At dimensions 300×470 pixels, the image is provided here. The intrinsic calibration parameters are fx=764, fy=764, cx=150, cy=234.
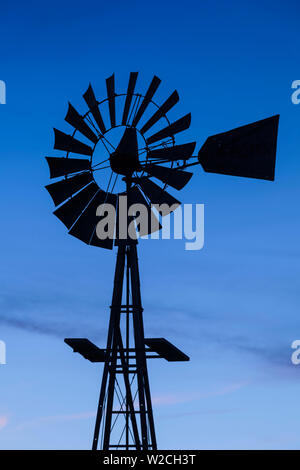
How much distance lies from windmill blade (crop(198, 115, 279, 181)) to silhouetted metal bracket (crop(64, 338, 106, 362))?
4.55 m

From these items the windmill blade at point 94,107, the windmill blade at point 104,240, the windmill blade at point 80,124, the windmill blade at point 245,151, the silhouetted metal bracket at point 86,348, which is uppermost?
the windmill blade at point 94,107

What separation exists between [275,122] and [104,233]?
14.4 feet

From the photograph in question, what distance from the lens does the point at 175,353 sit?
1648 cm

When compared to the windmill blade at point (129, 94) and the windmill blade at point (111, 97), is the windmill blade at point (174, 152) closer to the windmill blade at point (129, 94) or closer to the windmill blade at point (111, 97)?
the windmill blade at point (129, 94)

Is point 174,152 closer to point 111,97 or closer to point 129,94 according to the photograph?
point 129,94

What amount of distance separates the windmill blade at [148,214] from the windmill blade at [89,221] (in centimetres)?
41

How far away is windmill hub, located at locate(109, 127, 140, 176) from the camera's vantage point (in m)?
16.9

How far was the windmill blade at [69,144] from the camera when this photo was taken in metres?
16.9

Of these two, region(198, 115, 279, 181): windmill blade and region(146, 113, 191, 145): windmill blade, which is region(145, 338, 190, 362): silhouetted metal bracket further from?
region(146, 113, 191, 145): windmill blade


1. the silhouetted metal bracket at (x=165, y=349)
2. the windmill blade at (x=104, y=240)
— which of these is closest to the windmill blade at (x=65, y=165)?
the windmill blade at (x=104, y=240)

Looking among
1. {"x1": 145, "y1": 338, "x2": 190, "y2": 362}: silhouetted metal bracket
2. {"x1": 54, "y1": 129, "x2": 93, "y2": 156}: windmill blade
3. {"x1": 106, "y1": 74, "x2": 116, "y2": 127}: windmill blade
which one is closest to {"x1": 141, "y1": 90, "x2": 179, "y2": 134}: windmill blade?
{"x1": 106, "y1": 74, "x2": 116, "y2": 127}: windmill blade
